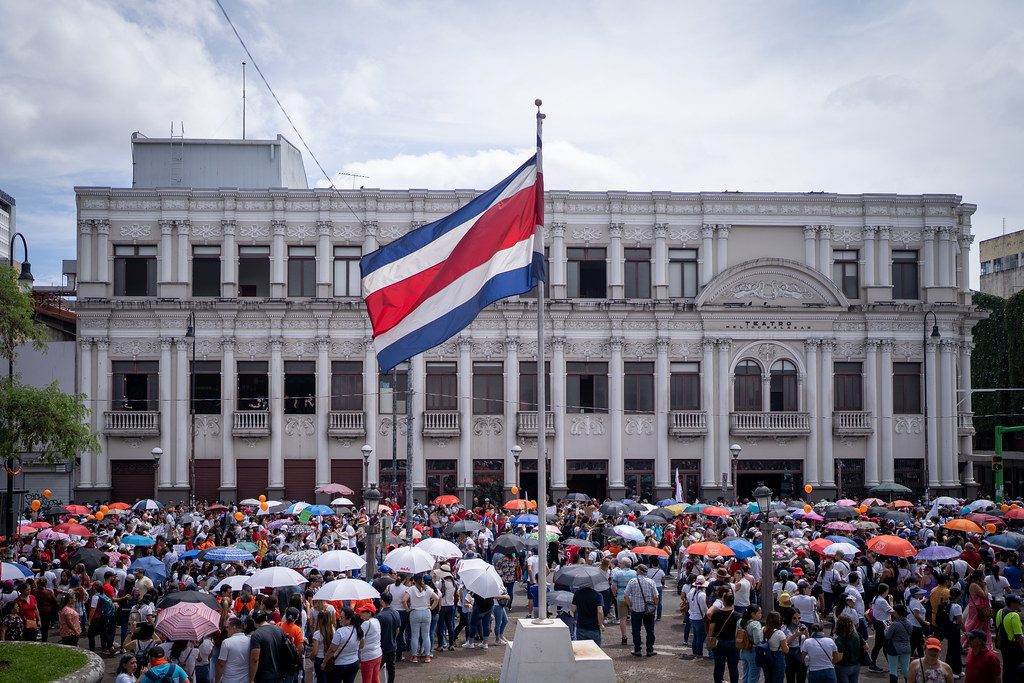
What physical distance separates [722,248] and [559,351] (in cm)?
860

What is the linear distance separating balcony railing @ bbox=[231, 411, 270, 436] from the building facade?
11cm

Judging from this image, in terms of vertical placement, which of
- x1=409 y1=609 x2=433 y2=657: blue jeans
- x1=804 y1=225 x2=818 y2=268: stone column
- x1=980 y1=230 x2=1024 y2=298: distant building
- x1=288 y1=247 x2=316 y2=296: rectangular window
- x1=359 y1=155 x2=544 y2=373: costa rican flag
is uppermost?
x1=980 y1=230 x2=1024 y2=298: distant building

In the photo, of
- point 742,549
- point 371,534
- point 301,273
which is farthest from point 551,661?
point 301,273

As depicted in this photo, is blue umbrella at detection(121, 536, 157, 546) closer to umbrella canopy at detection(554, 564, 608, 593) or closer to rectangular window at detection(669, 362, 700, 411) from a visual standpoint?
umbrella canopy at detection(554, 564, 608, 593)

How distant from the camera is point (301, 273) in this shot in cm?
4497

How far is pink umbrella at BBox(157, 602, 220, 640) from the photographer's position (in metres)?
14.4

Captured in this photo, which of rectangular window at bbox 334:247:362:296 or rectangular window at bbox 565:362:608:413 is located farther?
rectangular window at bbox 565:362:608:413

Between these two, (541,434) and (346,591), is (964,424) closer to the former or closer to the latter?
(346,591)

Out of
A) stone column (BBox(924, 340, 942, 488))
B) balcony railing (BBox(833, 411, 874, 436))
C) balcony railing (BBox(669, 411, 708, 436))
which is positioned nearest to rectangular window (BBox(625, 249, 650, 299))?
balcony railing (BBox(669, 411, 708, 436))

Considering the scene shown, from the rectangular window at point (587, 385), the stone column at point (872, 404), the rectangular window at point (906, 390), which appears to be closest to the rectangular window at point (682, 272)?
the rectangular window at point (587, 385)

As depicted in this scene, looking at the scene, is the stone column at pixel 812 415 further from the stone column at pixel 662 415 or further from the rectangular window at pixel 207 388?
the rectangular window at pixel 207 388

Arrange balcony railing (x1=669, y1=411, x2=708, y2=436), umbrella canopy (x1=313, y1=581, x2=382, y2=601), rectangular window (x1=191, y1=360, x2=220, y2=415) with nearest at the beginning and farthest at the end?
1. umbrella canopy (x1=313, y1=581, x2=382, y2=601)
2. rectangular window (x1=191, y1=360, x2=220, y2=415)
3. balcony railing (x1=669, y1=411, x2=708, y2=436)

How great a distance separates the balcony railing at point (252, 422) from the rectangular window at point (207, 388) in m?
1.05

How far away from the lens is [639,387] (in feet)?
149
